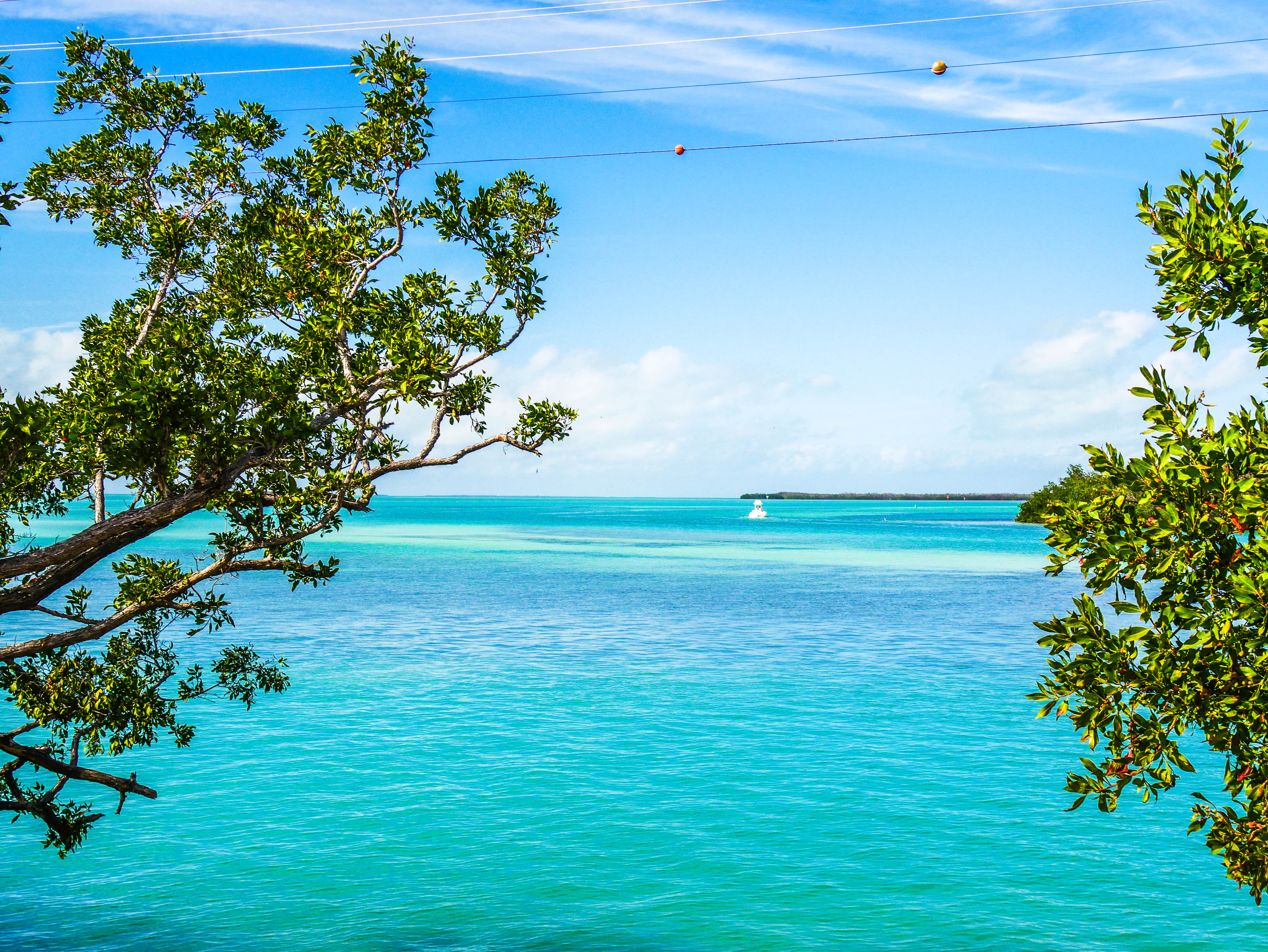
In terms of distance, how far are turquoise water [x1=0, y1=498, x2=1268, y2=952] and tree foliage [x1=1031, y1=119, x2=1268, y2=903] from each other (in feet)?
33.8

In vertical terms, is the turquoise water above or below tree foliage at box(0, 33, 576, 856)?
below

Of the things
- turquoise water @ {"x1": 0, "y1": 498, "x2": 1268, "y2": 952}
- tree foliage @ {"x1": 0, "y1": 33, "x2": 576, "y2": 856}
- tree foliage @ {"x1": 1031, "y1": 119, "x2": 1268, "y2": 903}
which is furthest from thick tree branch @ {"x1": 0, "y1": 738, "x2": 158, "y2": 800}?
tree foliage @ {"x1": 1031, "y1": 119, "x2": 1268, "y2": 903}

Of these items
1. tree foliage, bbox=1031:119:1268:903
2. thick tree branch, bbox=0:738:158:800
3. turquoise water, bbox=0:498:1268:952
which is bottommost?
turquoise water, bbox=0:498:1268:952

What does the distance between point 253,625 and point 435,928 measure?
3898 cm

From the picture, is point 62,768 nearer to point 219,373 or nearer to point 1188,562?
point 219,373

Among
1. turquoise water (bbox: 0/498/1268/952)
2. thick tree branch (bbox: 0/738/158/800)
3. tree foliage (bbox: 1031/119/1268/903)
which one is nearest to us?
tree foliage (bbox: 1031/119/1268/903)

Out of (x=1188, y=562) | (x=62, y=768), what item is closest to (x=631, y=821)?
(x=62, y=768)

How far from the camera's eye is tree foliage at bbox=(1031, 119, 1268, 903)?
662 centimetres

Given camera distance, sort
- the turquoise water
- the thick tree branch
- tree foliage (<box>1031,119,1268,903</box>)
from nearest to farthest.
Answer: tree foliage (<box>1031,119,1268,903</box>), the thick tree branch, the turquoise water

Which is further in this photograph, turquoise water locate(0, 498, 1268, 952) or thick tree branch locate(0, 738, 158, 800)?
turquoise water locate(0, 498, 1268, 952)

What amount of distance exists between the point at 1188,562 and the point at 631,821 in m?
16.8

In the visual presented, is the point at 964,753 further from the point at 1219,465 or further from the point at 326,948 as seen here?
the point at 1219,465

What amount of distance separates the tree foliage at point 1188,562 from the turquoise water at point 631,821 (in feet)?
33.8

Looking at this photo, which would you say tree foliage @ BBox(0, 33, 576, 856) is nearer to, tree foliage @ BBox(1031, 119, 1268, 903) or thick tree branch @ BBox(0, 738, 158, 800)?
thick tree branch @ BBox(0, 738, 158, 800)
